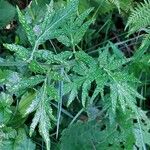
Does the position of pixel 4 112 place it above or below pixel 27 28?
below

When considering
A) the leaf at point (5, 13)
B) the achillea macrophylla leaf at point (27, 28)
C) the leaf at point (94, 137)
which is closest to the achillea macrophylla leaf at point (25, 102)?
the leaf at point (94, 137)

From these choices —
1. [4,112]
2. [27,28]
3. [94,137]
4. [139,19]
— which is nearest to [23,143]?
[4,112]

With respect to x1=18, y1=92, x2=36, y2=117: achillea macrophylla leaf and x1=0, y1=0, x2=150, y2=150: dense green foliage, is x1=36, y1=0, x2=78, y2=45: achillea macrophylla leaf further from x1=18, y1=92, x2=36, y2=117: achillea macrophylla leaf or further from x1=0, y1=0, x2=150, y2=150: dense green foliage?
x1=18, y1=92, x2=36, y2=117: achillea macrophylla leaf

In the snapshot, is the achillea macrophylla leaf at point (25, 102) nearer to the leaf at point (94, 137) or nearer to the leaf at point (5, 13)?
the leaf at point (94, 137)

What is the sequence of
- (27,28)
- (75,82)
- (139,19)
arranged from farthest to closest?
(139,19)
(75,82)
(27,28)

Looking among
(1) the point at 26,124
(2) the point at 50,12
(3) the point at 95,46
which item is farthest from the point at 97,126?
(2) the point at 50,12

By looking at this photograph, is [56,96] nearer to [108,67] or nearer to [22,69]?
[108,67]

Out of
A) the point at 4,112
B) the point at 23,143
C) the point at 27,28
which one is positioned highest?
the point at 27,28

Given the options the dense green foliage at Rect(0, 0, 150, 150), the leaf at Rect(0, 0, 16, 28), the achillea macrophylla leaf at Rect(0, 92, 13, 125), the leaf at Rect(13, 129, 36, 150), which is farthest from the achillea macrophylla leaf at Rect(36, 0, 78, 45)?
the leaf at Rect(0, 0, 16, 28)

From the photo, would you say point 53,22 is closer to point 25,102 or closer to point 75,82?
point 75,82
